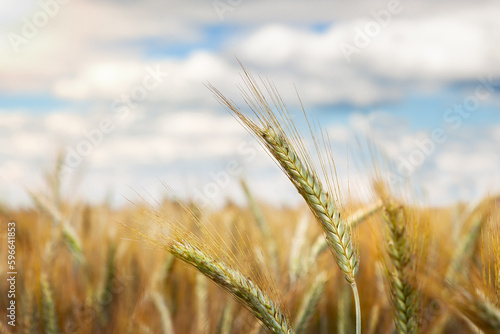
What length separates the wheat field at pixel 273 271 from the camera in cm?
130

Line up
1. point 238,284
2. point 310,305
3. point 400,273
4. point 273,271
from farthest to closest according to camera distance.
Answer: point 273,271, point 310,305, point 400,273, point 238,284

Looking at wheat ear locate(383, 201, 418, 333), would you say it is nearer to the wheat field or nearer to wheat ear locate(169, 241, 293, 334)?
the wheat field

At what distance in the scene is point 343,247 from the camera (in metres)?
1.29


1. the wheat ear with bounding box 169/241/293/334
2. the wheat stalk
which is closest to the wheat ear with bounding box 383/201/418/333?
the wheat ear with bounding box 169/241/293/334

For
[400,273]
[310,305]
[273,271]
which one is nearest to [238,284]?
[400,273]

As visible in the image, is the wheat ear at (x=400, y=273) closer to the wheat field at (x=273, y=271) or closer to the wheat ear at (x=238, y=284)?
the wheat field at (x=273, y=271)

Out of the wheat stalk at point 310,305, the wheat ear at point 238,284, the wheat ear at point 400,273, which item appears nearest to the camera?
the wheat ear at point 238,284

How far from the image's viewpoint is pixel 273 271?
275 cm

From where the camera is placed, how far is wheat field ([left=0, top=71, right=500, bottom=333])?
4.27 ft

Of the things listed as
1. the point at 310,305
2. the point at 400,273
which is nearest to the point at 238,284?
the point at 400,273

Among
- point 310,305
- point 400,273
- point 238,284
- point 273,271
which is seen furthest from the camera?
point 273,271

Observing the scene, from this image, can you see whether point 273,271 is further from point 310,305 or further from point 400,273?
point 400,273

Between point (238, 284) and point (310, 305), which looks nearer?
point (238, 284)

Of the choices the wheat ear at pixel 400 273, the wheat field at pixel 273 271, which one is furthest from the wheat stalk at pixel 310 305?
the wheat ear at pixel 400 273
